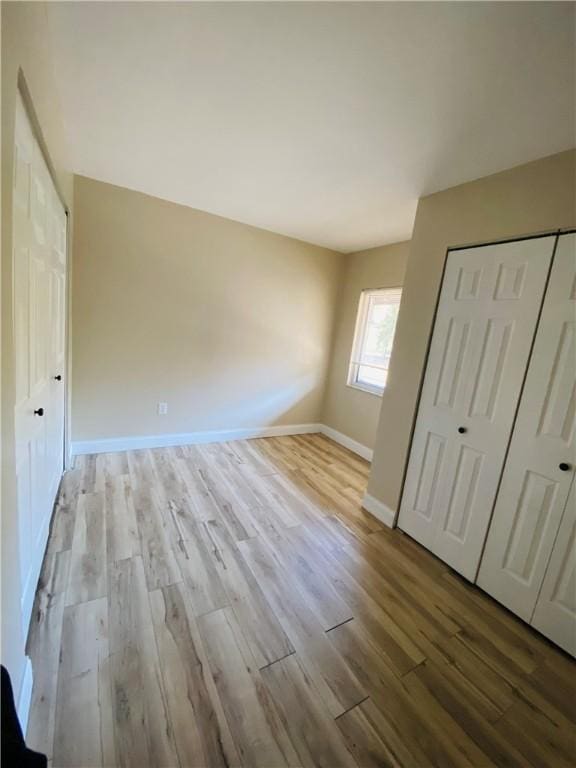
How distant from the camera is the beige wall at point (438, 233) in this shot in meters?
1.60

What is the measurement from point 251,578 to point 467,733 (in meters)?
1.09

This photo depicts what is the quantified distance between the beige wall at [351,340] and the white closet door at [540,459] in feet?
6.01

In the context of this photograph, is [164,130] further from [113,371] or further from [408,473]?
[408,473]

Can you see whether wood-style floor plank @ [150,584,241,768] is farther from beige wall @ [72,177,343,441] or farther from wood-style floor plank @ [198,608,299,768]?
beige wall @ [72,177,343,441]

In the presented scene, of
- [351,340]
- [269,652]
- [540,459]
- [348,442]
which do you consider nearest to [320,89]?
[540,459]

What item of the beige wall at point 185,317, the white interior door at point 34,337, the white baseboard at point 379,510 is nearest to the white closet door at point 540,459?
the white baseboard at point 379,510

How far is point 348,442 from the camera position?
3965 millimetres

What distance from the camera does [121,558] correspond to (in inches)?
71.0

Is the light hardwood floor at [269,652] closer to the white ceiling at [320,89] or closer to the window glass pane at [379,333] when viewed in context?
the window glass pane at [379,333]

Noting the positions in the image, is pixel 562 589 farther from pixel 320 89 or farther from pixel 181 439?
pixel 181 439

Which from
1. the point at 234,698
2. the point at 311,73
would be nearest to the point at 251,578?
the point at 234,698

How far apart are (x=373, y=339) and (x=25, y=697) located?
3760 millimetres

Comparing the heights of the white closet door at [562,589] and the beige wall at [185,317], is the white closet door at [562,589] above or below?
below

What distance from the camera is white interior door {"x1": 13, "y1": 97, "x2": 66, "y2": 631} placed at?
1167 millimetres
